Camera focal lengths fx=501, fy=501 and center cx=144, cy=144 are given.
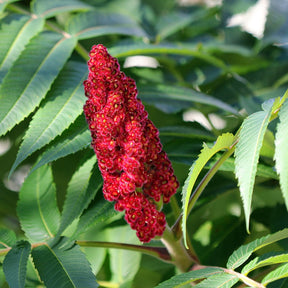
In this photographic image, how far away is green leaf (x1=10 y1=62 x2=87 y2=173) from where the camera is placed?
81 centimetres

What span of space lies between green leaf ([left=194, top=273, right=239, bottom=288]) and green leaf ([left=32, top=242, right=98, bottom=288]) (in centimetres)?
18

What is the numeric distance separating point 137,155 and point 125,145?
3cm

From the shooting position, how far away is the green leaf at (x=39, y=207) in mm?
928

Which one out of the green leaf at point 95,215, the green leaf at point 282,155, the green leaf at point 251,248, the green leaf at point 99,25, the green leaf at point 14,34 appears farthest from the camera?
the green leaf at point 99,25

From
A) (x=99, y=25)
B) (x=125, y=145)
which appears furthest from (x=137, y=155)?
(x=99, y=25)

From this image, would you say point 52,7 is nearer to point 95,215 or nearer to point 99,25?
point 99,25

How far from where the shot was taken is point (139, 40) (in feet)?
4.02

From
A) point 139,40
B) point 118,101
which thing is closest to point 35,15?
point 139,40

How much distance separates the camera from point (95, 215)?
2.79 feet

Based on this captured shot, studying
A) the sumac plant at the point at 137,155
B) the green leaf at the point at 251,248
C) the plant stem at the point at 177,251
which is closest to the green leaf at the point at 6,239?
the sumac plant at the point at 137,155

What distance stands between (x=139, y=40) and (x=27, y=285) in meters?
0.62

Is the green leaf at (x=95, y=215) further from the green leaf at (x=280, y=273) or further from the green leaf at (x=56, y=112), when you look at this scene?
the green leaf at (x=280, y=273)

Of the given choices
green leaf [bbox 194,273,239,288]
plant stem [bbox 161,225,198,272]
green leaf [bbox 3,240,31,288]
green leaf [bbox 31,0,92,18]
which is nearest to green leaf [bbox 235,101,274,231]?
green leaf [bbox 194,273,239,288]

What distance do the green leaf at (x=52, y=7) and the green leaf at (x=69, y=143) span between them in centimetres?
37
